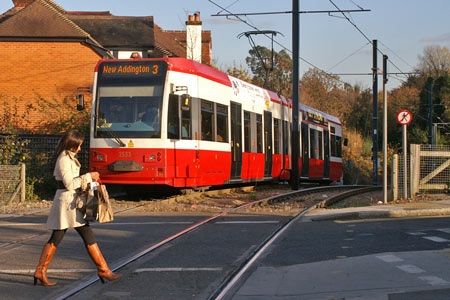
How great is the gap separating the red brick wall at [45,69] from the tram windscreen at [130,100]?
13910 mm

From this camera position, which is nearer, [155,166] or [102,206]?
[102,206]

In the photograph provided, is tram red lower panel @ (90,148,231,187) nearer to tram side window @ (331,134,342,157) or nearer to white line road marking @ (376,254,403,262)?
white line road marking @ (376,254,403,262)

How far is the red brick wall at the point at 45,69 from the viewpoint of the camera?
28.9m

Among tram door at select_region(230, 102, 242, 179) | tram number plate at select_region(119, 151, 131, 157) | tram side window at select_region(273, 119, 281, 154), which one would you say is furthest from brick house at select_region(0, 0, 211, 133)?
tram number plate at select_region(119, 151, 131, 157)

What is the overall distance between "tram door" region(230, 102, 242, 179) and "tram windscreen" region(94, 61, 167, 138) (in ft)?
12.4

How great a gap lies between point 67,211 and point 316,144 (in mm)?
22421

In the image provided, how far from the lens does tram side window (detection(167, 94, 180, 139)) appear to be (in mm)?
14984

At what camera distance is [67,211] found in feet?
20.9

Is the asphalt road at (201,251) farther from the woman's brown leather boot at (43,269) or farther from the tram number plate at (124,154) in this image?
the tram number plate at (124,154)

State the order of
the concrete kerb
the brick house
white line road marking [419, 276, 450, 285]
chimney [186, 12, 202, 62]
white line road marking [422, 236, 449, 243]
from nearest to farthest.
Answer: white line road marking [419, 276, 450, 285] < white line road marking [422, 236, 449, 243] < the concrete kerb < the brick house < chimney [186, 12, 202, 62]

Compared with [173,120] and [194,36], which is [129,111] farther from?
[194,36]

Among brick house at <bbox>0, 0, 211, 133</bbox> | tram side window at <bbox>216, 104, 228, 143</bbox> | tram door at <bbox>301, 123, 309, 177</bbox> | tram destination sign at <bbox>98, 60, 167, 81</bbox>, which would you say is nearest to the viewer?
tram destination sign at <bbox>98, 60, 167, 81</bbox>

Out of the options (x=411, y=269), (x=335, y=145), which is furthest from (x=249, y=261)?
(x=335, y=145)

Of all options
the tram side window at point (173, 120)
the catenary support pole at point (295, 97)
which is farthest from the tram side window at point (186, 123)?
the catenary support pole at point (295, 97)
